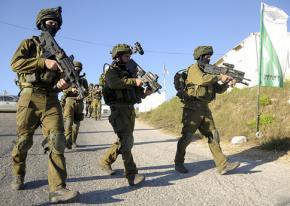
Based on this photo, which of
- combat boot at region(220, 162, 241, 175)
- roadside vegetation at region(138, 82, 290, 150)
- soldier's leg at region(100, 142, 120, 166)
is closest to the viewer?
soldier's leg at region(100, 142, 120, 166)

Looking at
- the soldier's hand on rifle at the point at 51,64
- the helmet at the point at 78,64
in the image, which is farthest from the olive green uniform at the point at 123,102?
the helmet at the point at 78,64

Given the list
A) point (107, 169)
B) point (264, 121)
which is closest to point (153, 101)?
point (264, 121)

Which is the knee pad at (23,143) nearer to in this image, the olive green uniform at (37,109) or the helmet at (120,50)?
the olive green uniform at (37,109)

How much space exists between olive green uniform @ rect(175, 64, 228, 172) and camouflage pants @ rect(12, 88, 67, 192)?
93.0 inches

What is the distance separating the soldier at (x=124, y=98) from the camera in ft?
17.3

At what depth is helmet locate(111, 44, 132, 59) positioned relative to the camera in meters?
5.39

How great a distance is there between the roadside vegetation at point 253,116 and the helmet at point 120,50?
187 inches

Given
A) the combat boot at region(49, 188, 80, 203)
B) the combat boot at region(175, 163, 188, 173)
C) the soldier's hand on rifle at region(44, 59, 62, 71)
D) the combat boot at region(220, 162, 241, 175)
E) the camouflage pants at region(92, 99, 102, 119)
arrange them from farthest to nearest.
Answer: the camouflage pants at region(92, 99, 102, 119) → the combat boot at region(175, 163, 188, 173) → the combat boot at region(220, 162, 241, 175) → the soldier's hand on rifle at region(44, 59, 62, 71) → the combat boot at region(49, 188, 80, 203)

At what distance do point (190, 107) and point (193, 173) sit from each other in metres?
1.04

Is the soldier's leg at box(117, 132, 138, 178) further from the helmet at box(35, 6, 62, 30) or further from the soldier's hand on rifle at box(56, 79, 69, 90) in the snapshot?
the helmet at box(35, 6, 62, 30)

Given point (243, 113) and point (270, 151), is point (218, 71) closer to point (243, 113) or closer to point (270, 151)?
point (270, 151)

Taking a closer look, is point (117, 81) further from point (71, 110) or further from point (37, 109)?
point (71, 110)

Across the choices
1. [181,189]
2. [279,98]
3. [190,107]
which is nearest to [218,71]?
[190,107]

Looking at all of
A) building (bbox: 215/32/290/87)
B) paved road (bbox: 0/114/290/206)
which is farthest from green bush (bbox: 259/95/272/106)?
paved road (bbox: 0/114/290/206)
